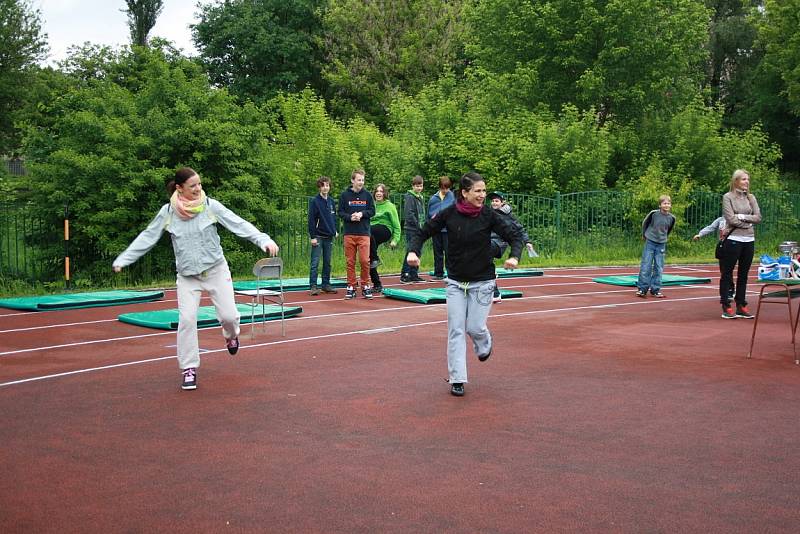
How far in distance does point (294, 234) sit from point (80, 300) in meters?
7.30

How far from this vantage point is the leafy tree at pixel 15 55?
4262cm

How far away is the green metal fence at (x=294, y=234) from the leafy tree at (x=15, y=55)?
25671 mm

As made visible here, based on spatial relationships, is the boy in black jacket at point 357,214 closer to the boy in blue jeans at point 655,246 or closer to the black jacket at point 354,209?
the black jacket at point 354,209

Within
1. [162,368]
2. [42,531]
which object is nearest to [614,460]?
[42,531]

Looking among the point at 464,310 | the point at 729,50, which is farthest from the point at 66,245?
the point at 729,50

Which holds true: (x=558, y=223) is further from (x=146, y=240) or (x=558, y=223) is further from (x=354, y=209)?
(x=146, y=240)

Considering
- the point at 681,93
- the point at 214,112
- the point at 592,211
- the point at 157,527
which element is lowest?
the point at 157,527

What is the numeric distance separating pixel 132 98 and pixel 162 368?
1243 cm

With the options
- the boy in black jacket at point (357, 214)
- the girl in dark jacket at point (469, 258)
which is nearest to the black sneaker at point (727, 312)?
the boy in black jacket at point (357, 214)

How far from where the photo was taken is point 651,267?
56.0ft

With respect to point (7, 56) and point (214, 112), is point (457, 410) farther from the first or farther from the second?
point (7, 56)

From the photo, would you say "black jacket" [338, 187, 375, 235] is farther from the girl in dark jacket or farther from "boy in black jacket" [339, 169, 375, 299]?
the girl in dark jacket

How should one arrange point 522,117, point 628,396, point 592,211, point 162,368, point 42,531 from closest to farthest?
1. point 42,531
2. point 628,396
3. point 162,368
4. point 592,211
5. point 522,117

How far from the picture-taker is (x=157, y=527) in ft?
16.3
